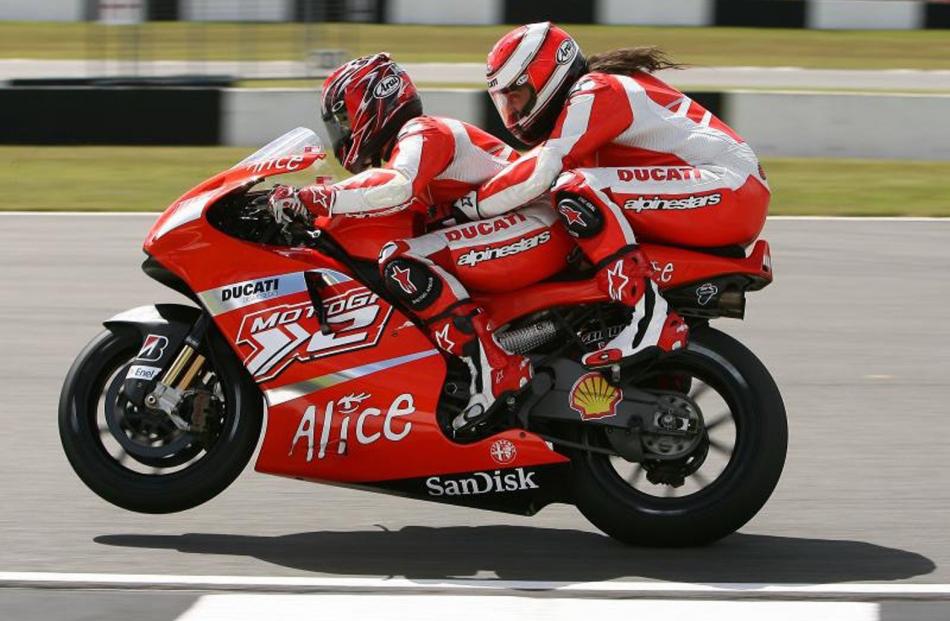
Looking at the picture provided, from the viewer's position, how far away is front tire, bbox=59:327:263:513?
5.43 metres

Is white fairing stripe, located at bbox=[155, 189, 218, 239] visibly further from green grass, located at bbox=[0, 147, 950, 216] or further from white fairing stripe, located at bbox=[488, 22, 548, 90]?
green grass, located at bbox=[0, 147, 950, 216]

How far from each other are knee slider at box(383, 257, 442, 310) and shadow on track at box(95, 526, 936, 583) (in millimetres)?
761

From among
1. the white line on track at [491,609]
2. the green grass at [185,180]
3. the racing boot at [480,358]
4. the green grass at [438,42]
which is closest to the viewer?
the white line on track at [491,609]

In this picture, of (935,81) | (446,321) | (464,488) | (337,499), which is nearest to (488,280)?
(446,321)

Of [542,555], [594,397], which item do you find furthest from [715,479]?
[542,555]

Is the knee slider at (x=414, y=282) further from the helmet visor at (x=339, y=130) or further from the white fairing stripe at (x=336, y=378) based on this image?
the helmet visor at (x=339, y=130)

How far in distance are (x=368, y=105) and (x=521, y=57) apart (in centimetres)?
50

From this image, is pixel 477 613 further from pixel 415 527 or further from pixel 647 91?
pixel 647 91

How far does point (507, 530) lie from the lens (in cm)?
555

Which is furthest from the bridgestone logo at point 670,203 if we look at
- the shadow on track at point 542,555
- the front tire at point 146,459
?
the front tire at point 146,459

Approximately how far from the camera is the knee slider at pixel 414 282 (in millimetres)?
5254

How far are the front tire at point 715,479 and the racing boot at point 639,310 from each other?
110 millimetres

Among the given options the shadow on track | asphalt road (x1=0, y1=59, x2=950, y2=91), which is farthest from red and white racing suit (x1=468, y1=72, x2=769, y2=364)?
asphalt road (x1=0, y1=59, x2=950, y2=91)

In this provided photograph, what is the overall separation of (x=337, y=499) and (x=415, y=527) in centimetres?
44
